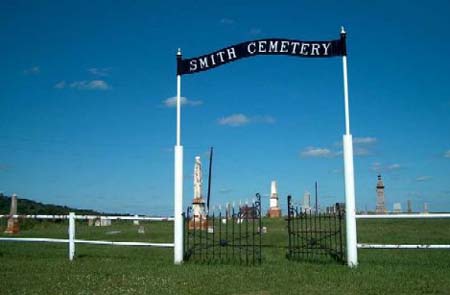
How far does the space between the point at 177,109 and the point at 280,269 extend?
4902 millimetres

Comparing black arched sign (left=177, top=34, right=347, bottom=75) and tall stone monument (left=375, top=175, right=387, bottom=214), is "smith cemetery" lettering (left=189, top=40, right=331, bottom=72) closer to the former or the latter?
black arched sign (left=177, top=34, right=347, bottom=75)

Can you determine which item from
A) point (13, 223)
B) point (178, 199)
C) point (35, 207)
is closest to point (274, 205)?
point (13, 223)

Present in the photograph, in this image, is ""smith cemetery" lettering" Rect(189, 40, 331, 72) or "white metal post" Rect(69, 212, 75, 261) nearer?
""smith cemetery" lettering" Rect(189, 40, 331, 72)

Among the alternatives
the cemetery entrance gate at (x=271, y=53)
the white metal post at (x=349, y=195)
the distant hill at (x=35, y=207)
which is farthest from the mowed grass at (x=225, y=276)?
the distant hill at (x=35, y=207)

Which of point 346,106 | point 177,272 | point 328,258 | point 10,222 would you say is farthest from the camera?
point 10,222

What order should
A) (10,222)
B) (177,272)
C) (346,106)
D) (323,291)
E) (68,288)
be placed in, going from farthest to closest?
(10,222) < (346,106) < (177,272) < (68,288) < (323,291)

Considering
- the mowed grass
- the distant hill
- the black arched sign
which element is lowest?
the mowed grass

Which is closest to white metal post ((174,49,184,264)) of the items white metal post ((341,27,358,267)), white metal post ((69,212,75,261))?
white metal post ((69,212,75,261))

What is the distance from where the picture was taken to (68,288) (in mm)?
9430

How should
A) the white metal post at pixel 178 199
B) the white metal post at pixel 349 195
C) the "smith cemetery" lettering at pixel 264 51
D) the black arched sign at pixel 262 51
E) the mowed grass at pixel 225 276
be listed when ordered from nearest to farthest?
the mowed grass at pixel 225 276 < the white metal post at pixel 349 195 < the black arched sign at pixel 262 51 < the "smith cemetery" lettering at pixel 264 51 < the white metal post at pixel 178 199

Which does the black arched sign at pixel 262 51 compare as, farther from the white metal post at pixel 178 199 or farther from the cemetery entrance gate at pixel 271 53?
the white metal post at pixel 178 199

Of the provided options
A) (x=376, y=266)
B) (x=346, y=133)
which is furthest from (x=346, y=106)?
(x=376, y=266)

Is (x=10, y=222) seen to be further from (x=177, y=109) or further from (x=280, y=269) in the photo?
(x=280, y=269)

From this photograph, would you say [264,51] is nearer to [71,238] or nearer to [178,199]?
[178,199]
